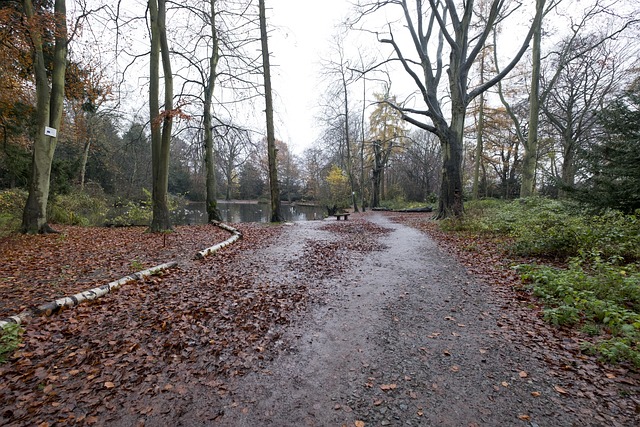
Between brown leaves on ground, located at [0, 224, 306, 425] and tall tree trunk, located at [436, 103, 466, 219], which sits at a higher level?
tall tree trunk, located at [436, 103, 466, 219]

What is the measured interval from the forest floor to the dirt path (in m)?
0.01

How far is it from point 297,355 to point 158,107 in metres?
8.22

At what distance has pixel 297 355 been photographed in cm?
263

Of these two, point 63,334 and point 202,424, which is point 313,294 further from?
point 63,334

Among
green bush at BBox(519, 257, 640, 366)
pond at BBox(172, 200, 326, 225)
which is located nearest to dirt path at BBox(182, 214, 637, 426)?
green bush at BBox(519, 257, 640, 366)

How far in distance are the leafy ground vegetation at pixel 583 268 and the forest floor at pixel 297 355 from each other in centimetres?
20

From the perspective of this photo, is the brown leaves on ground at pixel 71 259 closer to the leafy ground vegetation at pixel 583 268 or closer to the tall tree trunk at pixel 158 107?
the tall tree trunk at pixel 158 107

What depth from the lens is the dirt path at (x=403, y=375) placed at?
6.21 feet

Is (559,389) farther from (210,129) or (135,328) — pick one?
(210,129)

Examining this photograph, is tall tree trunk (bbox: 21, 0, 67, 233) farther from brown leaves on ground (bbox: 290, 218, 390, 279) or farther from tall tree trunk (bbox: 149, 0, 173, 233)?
brown leaves on ground (bbox: 290, 218, 390, 279)

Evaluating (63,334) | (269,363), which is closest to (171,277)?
(63,334)

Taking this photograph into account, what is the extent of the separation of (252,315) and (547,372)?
293 centimetres

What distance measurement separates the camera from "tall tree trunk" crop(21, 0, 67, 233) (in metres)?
7.16

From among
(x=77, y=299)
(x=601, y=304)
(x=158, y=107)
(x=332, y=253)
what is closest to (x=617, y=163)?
(x=601, y=304)
